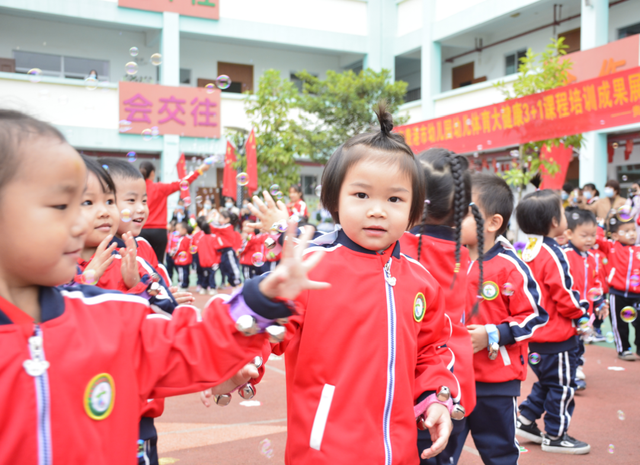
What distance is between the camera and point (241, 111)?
16.6 m

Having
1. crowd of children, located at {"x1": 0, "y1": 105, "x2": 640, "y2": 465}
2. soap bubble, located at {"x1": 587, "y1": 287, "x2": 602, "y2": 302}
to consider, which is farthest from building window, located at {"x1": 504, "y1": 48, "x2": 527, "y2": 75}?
crowd of children, located at {"x1": 0, "y1": 105, "x2": 640, "y2": 465}

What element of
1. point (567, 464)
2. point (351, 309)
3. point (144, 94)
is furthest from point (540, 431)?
point (144, 94)

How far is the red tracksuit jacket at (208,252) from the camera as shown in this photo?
11.2 m

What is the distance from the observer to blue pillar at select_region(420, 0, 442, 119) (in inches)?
643

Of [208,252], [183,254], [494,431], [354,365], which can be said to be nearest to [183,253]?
[183,254]

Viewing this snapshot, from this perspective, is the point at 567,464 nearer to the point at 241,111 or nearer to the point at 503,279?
the point at 503,279

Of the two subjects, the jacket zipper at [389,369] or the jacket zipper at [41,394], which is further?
the jacket zipper at [389,369]

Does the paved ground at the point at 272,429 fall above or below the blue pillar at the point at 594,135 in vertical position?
below

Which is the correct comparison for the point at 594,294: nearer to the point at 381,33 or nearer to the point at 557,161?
the point at 557,161

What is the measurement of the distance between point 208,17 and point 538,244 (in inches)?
577

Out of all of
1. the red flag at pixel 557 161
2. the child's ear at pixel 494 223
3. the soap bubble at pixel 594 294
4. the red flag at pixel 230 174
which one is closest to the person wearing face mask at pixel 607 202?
the red flag at pixel 557 161

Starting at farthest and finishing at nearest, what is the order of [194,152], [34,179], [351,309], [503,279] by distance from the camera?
[194,152], [503,279], [351,309], [34,179]

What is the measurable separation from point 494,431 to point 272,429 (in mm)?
Result: 1618

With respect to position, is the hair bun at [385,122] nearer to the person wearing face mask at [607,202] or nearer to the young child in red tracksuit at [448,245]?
the young child in red tracksuit at [448,245]
